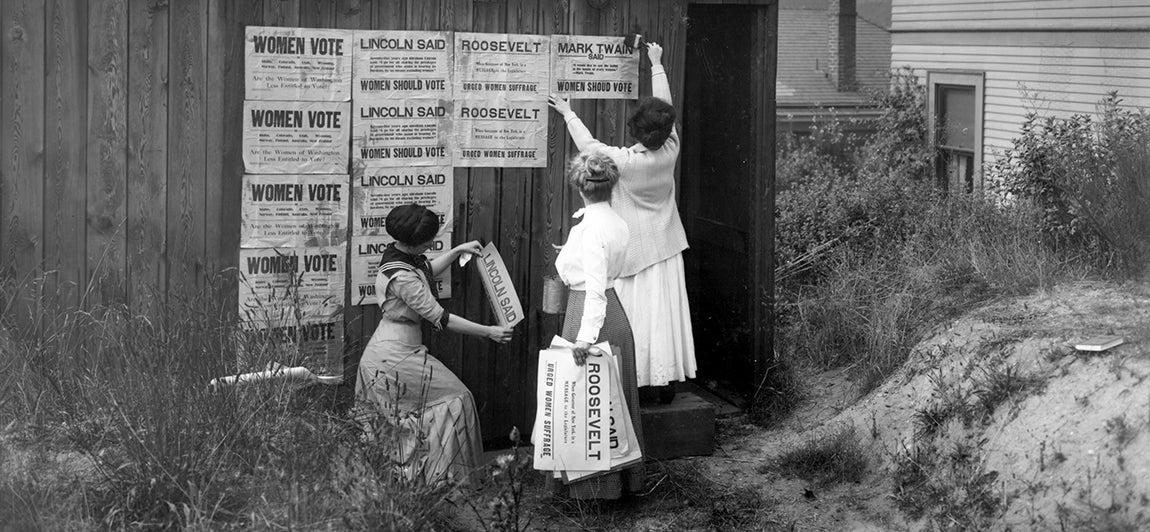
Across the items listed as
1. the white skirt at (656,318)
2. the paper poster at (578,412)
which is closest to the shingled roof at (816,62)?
the white skirt at (656,318)

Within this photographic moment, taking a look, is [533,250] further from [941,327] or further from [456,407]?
[941,327]

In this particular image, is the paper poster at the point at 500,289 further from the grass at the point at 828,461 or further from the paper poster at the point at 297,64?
the grass at the point at 828,461

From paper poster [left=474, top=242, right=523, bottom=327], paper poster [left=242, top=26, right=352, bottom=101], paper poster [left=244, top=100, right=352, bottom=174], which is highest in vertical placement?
paper poster [left=242, top=26, right=352, bottom=101]

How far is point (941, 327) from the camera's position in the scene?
25.7ft

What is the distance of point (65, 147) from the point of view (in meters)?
6.24

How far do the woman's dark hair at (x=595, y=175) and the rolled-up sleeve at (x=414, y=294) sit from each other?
3.22ft

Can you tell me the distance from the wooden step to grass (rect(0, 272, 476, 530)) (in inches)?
54.3

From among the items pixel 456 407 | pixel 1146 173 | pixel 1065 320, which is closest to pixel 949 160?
pixel 1146 173

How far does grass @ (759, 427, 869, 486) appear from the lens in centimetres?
684

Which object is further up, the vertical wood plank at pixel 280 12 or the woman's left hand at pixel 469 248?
the vertical wood plank at pixel 280 12

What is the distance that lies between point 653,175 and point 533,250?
0.95m

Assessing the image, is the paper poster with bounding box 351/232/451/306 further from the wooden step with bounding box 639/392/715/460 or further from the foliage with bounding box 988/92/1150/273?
the foliage with bounding box 988/92/1150/273

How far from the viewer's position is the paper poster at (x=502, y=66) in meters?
7.02

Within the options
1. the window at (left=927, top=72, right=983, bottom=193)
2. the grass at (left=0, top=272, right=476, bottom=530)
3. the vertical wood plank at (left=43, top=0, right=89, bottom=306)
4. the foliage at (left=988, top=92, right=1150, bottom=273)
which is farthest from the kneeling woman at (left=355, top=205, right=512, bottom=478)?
the window at (left=927, top=72, right=983, bottom=193)
